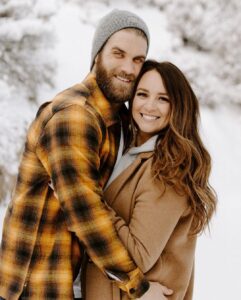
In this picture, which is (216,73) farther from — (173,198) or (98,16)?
(173,198)

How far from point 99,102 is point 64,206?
0.34 metres

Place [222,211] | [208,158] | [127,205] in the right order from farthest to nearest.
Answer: [222,211]
[208,158]
[127,205]

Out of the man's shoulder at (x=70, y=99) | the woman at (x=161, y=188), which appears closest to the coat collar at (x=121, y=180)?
the woman at (x=161, y=188)

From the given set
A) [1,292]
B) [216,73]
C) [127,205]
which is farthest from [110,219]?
[216,73]

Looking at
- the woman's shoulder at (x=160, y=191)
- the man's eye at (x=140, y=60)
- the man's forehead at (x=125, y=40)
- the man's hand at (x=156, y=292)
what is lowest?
the man's hand at (x=156, y=292)

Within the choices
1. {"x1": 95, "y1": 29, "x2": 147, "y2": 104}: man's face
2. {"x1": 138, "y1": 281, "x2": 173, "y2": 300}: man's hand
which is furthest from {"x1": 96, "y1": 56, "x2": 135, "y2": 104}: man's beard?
{"x1": 138, "y1": 281, "x2": 173, "y2": 300}: man's hand

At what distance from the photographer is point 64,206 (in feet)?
4.71

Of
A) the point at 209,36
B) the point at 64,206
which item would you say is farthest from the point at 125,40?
the point at 209,36

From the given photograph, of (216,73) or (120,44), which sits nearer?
(120,44)

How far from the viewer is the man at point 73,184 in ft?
4.65

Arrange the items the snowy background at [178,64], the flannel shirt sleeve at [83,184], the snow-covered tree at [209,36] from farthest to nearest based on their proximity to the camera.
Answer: the snow-covered tree at [209,36]
the snowy background at [178,64]
the flannel shirt sleeve at [83,184]

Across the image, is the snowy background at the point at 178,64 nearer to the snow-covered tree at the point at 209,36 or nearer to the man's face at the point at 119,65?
the snow-covered tree at the point at 209,36

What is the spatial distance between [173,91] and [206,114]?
330 centimetres

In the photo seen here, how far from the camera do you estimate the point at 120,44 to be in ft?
5.38
